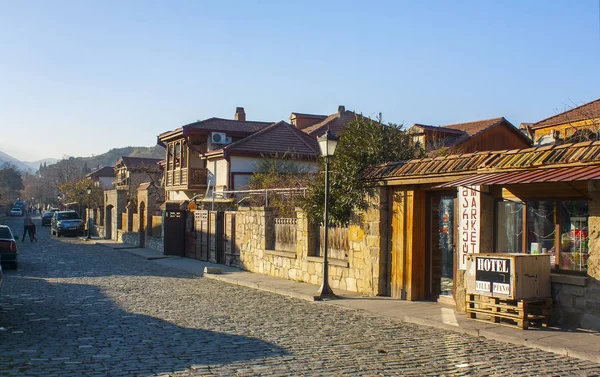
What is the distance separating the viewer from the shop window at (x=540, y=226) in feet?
35.2

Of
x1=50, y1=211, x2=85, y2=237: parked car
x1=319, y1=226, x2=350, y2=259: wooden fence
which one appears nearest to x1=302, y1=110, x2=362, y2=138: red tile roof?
x1=50, y1=211, x2=85, y2=237: parked car

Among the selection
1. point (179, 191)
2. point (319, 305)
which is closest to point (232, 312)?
point (319, 305)

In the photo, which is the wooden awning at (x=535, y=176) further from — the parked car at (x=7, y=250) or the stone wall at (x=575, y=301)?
the parked car at (x=7, y=250)

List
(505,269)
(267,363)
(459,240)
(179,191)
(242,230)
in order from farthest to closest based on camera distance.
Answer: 1. (179,191)
2. (242,230)
3. (459,240)
4. (505,269)
5. (267,363)

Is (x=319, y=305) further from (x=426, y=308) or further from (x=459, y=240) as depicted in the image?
(x=459, y=240)

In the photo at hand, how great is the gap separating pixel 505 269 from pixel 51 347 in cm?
681

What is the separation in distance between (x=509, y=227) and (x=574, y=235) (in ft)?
4.20

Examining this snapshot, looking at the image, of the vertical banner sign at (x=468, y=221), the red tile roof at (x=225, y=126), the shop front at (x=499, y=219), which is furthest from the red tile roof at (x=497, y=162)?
the red tile roof at (x=225, y=126)

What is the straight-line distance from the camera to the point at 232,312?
12078 mm

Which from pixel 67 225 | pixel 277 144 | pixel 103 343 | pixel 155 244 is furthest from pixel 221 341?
pixel 67 225

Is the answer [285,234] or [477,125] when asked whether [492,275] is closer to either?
[285,234]

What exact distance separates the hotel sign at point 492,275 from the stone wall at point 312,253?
348cm

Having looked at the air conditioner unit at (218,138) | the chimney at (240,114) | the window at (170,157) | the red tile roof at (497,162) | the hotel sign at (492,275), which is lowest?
the hotel sign at (492,275)

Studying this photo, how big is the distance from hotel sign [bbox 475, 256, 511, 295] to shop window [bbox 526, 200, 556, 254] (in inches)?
38.6
